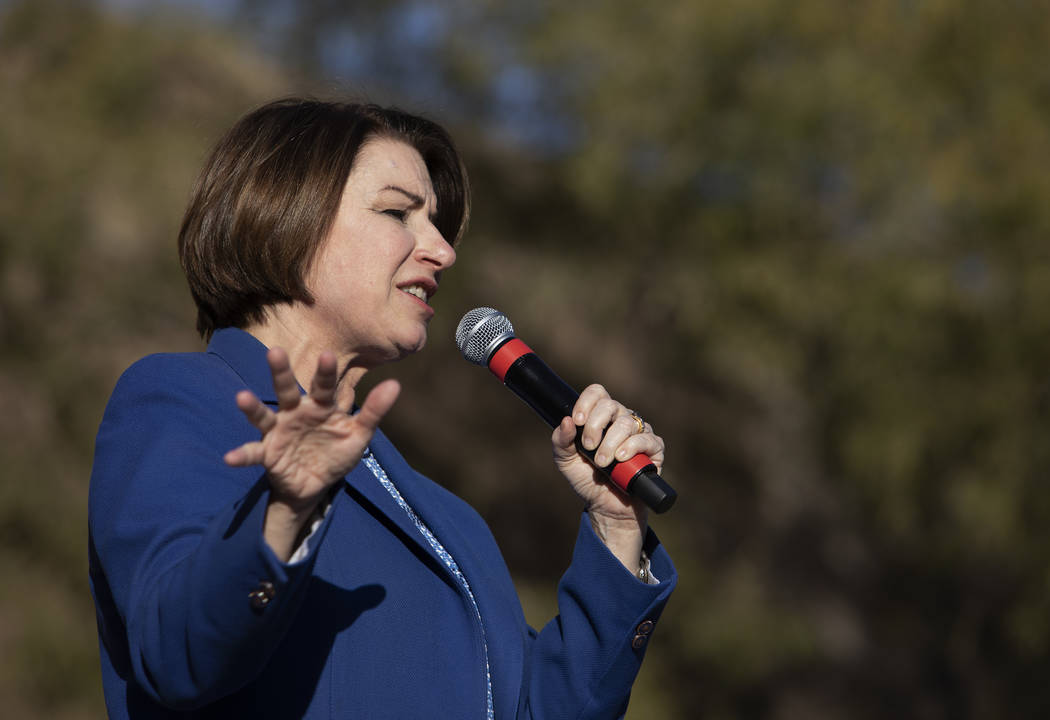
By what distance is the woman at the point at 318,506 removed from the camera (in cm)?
110

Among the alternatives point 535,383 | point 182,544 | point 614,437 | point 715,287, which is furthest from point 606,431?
point 715,287

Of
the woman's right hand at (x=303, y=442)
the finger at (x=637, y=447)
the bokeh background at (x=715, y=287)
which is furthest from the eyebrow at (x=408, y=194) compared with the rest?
the bokeh background at (x=715, y=287)

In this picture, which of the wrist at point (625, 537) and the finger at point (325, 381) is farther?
the wrist at point (625, 537)

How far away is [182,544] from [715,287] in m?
5.46

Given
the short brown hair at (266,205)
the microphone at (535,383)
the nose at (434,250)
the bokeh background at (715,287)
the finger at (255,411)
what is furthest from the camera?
the bokeh background at (715,287)

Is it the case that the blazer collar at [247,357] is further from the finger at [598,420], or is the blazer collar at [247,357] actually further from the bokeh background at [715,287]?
the bokeh background at [715,287]

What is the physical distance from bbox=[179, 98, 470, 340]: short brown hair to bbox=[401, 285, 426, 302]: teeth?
0.15 metres

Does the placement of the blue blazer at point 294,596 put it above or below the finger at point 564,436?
below

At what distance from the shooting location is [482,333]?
182 cm

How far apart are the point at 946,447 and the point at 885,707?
8.37 ft

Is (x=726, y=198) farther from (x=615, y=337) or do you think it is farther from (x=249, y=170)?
(x=249, y=170)

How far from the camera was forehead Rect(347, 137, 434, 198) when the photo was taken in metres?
1.72

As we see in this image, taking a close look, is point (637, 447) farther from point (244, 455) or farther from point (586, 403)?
point (244, 455)

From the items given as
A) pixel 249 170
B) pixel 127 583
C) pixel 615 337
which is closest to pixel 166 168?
pixel 615 337
